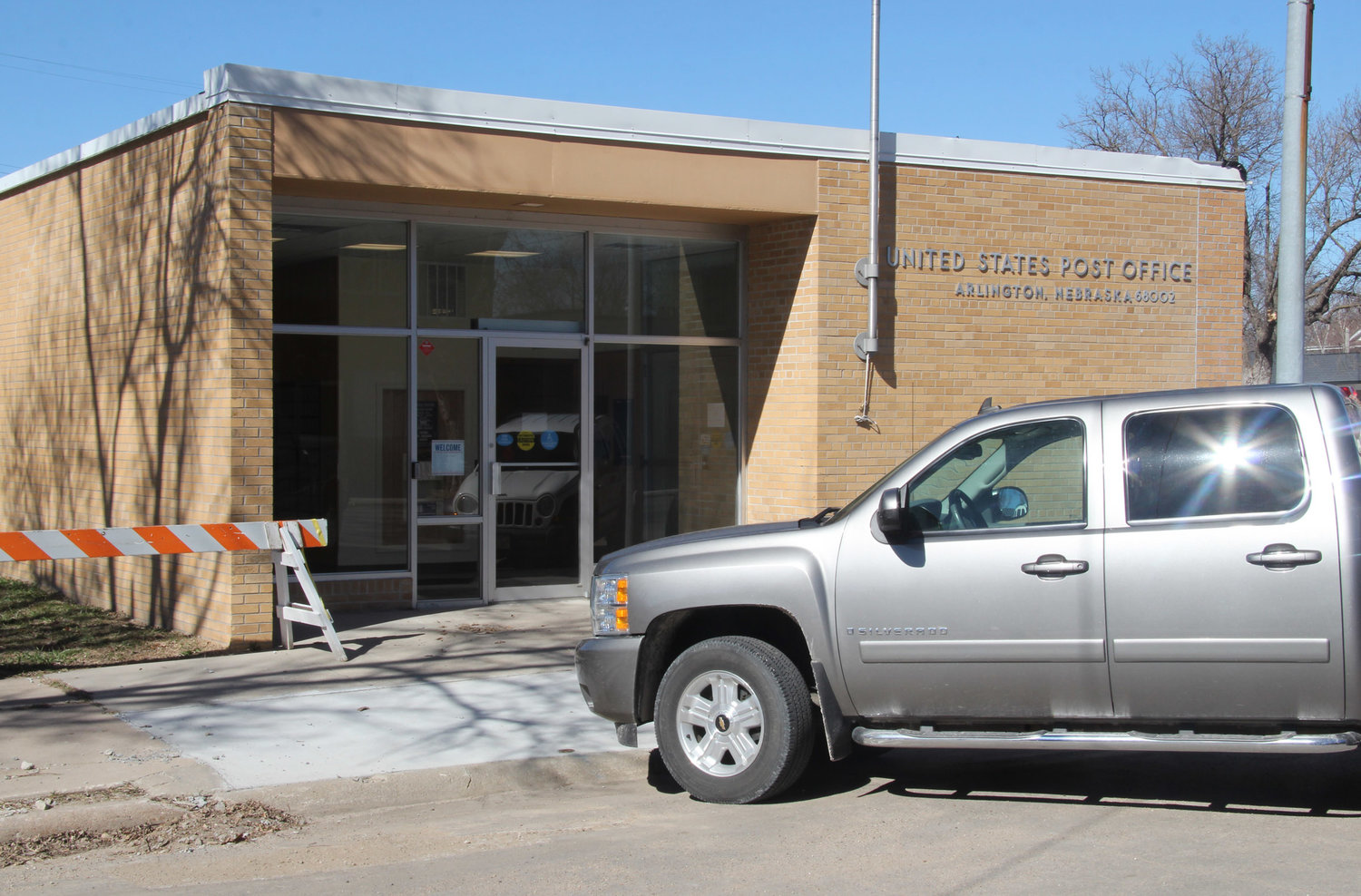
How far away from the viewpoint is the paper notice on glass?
12125 mm

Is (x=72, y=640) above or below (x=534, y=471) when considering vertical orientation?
below

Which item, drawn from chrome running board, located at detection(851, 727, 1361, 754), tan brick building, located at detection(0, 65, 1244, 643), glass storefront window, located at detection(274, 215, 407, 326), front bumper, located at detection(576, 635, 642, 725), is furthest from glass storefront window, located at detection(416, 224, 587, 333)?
chrome running board, located at detection(851, 727, 1361, 754)

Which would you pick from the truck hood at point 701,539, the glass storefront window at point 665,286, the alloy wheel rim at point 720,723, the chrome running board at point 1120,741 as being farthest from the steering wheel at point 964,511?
the glass storefront window at point 665,286

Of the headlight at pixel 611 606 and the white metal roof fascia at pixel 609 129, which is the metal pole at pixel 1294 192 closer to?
the white metal roof fascia at pixel 609 129

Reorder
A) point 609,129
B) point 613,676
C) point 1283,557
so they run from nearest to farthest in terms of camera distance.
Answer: point 1283,557 → point 613,676 → point 609,129

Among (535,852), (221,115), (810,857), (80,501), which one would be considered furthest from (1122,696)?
(80,501)

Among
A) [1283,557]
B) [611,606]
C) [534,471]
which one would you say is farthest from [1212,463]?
[534,471]

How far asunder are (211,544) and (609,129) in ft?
16.4

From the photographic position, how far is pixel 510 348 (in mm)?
12500

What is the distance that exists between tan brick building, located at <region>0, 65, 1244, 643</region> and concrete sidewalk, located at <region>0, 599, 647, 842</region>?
109 cm

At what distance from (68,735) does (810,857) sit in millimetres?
4547

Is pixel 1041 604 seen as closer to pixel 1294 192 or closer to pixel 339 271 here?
pixel 1294 192

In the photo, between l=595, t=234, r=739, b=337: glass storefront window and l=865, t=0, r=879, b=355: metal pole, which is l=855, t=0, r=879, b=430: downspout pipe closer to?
l=865, t=0, r=879, b=355: metal pole

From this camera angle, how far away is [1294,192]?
938 cm
